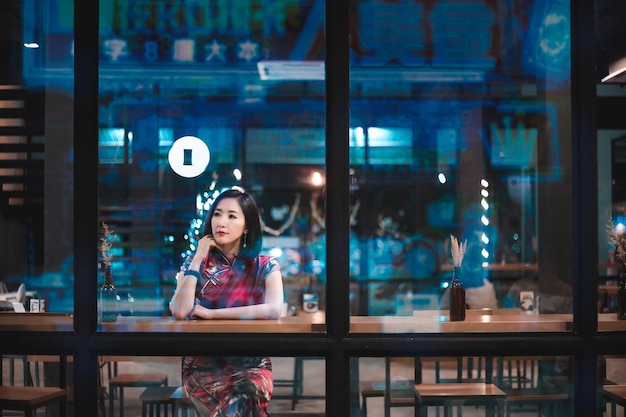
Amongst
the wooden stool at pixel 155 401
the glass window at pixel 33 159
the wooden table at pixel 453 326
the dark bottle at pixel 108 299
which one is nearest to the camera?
the wooden table at pixel 453 326

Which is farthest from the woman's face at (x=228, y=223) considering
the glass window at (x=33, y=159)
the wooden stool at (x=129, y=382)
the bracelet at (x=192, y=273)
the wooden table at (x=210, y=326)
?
the glass window at (x=33, y=159)

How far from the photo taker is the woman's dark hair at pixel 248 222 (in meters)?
3.46

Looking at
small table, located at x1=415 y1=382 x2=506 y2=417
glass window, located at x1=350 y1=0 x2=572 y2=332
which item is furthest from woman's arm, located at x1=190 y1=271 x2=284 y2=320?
glass window, located at x1=350 y1=0 x2=572 y2=332

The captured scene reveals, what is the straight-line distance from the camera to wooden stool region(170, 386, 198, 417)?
10.1ft

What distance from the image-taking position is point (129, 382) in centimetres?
363

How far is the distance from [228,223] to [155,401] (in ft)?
3.76

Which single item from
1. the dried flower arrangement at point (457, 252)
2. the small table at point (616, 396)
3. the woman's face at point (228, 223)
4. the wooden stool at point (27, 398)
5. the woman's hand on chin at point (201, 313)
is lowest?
the wooden stool at point (27, 398)

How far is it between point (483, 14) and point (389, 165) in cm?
283

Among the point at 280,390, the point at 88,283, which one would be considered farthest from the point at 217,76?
the point at 88,283

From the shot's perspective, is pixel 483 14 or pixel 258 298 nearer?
pixel 258 298

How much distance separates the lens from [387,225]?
965 centimetres

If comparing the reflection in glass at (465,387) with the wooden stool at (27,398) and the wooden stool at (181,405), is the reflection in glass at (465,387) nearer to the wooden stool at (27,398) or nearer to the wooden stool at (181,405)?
the wooden stool at (181,405)

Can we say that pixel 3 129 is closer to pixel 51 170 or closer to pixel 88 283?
pixel 51 170

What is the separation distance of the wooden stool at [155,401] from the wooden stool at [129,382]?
0.06m
